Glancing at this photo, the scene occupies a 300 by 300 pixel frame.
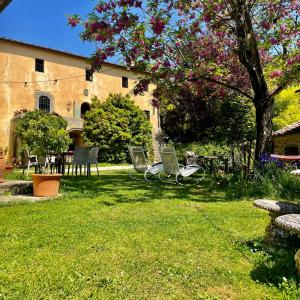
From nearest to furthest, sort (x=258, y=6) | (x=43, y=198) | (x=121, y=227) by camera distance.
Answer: (x=121, y=227), (x=43, y=198), (x=258, y=6)

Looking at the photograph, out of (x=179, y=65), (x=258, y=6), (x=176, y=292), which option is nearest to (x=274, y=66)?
(x=258, y=6)

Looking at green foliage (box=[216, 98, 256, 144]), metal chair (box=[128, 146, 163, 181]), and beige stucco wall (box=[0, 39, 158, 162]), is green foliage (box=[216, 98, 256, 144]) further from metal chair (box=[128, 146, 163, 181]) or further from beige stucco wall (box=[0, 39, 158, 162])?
beige stucco wall (box=[0, 39, 158, 162])

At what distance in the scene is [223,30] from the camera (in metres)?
9.59

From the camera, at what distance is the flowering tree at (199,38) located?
27.5 feet

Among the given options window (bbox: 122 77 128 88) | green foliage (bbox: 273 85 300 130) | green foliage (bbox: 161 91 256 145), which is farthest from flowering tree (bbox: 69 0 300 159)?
window (bbox: 122 77 128 88)

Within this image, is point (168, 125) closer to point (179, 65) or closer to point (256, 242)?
Answer: point (179, 65)

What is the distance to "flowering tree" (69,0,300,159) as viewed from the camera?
27.5 feet

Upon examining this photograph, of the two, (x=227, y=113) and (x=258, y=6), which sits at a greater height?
(x=258, y=6)

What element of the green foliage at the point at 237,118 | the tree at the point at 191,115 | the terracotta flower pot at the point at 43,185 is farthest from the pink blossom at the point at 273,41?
the tree at the point at 191,115

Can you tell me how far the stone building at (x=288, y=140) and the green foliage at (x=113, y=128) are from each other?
10040mm

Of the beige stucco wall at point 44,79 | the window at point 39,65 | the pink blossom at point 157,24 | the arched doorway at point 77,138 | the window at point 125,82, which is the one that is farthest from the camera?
the window at point 125,82

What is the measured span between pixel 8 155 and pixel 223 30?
1856 cm

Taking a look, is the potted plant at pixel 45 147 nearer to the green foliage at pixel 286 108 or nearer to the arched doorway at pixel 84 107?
the green foliage at pixel 286 108

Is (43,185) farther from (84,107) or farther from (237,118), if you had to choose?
(84,107)
